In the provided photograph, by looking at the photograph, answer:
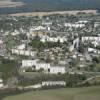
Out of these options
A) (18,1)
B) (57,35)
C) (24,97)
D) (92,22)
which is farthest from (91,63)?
(18,1)

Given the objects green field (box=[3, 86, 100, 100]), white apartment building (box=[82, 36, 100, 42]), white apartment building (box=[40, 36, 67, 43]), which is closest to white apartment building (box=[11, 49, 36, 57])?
white apartment building (box=[40, 36, 67, 43])

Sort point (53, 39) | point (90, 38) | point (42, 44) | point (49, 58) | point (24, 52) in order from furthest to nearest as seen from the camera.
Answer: point (90, 38)
point (53, 39)
point (42, 44)
point (24, 52)
point (49, 58)

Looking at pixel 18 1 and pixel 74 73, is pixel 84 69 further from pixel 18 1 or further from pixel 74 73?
pixel 18 1

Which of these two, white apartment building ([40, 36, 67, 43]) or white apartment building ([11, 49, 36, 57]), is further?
white apartment building ([40, 36, 67, 43])

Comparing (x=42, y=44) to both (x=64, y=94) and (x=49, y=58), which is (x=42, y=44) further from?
(x=64, y=94)

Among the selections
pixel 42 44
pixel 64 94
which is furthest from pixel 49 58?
pixel 64 94

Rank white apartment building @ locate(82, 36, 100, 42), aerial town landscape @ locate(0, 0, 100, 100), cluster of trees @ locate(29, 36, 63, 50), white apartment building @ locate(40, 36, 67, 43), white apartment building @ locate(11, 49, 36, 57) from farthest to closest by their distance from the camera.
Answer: white apartment building @ locate(82, 36, 100, 42), white apartment building @ locate(40, 36, 67, 43), cluster of trees @ locate(29, 36, 63, 50), white apartment building @ locate(11, 49, 36, 57), aerial town landscape @ locate(0, 0, 100, 100)

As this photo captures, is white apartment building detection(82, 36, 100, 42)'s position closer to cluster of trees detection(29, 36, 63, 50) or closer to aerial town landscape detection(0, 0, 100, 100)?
aerial town landscape detection(0, 0, 100, 100)

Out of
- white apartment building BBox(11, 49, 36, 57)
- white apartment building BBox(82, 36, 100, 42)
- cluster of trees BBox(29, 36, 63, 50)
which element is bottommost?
white apartment building BBox(82, 36, 100, 42)

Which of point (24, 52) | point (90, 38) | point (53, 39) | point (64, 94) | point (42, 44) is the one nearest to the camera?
point (64, 94)

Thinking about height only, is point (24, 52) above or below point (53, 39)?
above
